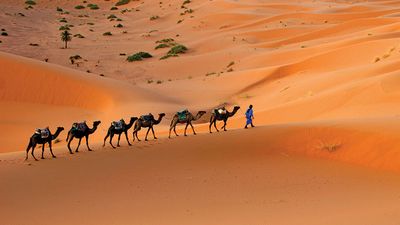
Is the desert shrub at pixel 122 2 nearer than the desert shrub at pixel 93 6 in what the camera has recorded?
No

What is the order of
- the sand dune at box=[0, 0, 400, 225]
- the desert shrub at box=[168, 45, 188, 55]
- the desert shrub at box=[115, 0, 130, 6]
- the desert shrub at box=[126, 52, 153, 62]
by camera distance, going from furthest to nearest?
the desert shrub at box=[115, 0, 130, 6]
the desert shrub at box=[168, 45, 188, 55]
the desert shrub at box=[126, 52, 153, 62]
the sand dune at box=[0, 0, 400, 225]

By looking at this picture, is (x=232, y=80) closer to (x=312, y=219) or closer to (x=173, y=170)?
(x=173, y=170)

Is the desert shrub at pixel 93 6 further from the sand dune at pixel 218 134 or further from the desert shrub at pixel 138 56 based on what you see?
the desert shrub at pixel 138 56

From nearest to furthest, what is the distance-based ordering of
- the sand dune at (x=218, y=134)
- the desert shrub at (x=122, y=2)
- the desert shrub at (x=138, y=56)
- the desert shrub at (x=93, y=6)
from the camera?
the sand dune at (x=218, y=134), the desert shrub at (x=138, y=56), the desert shrub at (x=93, y=6), the desert shrub at (x=122, y=2)

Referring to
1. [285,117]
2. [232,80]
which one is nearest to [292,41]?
[232,80]

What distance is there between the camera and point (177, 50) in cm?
4803

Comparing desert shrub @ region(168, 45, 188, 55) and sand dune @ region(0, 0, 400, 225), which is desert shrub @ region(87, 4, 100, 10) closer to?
sand dune @ region(0, 0, 400, 225)

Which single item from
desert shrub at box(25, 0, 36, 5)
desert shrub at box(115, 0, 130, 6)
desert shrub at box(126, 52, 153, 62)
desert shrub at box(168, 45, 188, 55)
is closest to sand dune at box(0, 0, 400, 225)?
desert shrub at box(126, 52, 153, 62)

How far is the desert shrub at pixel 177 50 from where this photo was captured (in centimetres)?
4759

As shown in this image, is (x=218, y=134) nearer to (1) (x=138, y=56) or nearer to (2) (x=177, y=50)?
(1) (x=138, y=56)

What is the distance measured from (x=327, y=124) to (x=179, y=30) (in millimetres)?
49606

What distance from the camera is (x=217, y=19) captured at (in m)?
66.8

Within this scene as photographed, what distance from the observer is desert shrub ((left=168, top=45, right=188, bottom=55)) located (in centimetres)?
4759

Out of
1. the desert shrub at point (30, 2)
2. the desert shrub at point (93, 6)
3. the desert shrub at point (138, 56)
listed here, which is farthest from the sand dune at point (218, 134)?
the desert shrub at point (30, 2)
